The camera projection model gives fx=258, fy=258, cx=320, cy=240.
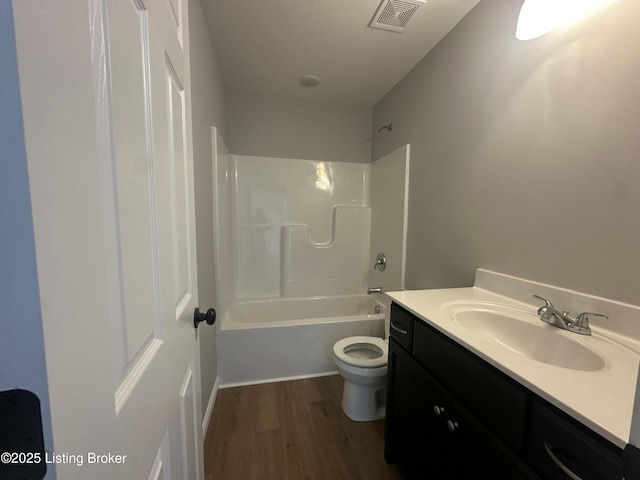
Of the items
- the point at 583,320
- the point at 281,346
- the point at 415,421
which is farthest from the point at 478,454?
the point at 281,346

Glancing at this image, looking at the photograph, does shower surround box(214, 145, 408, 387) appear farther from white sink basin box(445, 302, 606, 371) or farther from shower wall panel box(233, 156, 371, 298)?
white sink basin box(445, 302, 606, 371)

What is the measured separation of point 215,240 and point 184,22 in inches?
53.2

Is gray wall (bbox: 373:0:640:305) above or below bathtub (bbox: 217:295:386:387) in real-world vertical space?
above

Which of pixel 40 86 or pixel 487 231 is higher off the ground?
pixel 40 86

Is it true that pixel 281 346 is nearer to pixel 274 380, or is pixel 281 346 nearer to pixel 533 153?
pixel 274 380

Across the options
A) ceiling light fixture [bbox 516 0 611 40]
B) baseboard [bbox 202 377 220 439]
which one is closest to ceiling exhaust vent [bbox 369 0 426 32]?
ceiling light fixture [bbox 516 0 611 40]

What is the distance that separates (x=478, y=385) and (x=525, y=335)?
38 centimetres

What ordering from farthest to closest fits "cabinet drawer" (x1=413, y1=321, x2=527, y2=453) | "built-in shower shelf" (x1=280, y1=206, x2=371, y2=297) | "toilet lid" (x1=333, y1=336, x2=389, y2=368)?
"built-in shower shelf" (x1=280, y1=206, x2=371, y2=297) < "toilet lid" (x1=333, y1=336, x2=389, y2=368) < "cabinet drawer" (x1=413, y1=321, x2=527, y2=453)

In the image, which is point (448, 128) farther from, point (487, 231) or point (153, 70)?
point (153, 70)

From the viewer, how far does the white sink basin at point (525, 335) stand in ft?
2.70

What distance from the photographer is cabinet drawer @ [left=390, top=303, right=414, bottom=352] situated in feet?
3.67

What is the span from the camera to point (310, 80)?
2.19 m

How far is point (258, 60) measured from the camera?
1.93 m

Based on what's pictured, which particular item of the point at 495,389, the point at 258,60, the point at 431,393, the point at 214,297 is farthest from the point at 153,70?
the point at 258,60
